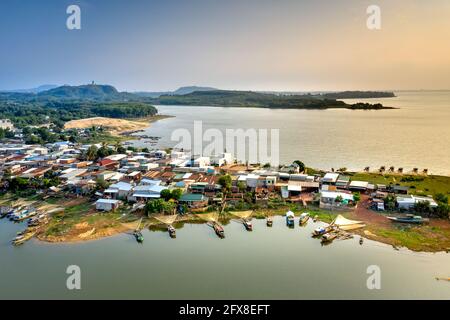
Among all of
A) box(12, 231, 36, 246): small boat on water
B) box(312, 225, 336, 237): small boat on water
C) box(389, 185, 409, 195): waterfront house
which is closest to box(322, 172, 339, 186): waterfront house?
box(389, 185, 409, 195): waterfront house

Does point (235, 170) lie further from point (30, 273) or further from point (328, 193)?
point (30, 273)

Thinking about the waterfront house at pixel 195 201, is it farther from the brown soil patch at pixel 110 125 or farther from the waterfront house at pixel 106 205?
the brown soil patch at pixel 110 125

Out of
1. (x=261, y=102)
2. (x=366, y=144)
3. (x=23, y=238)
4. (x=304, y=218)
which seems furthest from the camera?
(x=261, y=102)

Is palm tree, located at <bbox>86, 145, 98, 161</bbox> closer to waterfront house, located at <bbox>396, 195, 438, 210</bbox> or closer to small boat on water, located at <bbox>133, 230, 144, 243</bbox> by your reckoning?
small boat on water, located at <bbox>133, 230, 144, 243</bbox>

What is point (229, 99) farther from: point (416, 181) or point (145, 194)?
point (145, 194)

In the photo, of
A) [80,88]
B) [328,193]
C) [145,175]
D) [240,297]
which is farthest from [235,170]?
[80,88]

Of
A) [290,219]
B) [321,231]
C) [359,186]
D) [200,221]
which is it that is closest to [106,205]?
[200,221]
